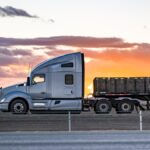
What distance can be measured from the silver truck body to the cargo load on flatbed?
333cm

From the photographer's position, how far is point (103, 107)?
40.7 metres

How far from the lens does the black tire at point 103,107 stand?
4047 cm

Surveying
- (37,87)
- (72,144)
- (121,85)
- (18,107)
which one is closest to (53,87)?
(37,87)

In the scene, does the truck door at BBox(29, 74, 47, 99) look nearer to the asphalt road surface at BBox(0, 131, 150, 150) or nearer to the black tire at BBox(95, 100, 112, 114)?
the black tire at BBox(95, 100, 112, 114)

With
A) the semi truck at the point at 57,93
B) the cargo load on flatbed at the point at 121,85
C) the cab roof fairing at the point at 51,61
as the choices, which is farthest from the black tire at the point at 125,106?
the cab roof fairing at the point at 51,61

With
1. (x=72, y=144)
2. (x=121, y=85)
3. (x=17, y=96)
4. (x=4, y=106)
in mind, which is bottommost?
(x=72, y=144)

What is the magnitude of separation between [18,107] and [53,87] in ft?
8.34

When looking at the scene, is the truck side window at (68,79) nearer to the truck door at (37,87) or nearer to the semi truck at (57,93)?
the semi truck at (57,93)

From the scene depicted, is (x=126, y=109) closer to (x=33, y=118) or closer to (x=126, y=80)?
(x=126, y=80)

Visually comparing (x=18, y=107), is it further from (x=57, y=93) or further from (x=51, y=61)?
(x=51, y=61)

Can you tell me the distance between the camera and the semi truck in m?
37.4

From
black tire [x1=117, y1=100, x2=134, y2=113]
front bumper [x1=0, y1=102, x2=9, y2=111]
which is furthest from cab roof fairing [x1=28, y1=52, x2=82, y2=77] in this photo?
black tire [x1=117, y1=100, x2=134, y2=113]

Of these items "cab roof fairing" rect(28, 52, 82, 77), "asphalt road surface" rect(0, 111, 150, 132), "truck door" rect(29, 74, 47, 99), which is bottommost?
"asphalt road surface" rect(0, 111, 150, 132)

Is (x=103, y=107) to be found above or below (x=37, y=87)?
below
